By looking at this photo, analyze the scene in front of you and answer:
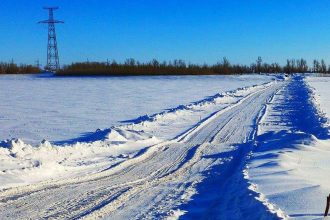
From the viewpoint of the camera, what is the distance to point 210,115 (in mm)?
16875

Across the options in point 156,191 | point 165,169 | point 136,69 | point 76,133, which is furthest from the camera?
point 136,69

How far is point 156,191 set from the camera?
272 inches

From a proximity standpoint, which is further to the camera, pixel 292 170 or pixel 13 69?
pixel 13 69

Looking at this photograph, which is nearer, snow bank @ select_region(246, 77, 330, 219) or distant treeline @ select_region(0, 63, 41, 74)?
snow bank @ select_region(246, 77, 330, 219)

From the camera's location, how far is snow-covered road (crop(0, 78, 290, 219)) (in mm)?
5812

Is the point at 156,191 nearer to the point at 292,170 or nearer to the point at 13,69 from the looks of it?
the point at 292,170

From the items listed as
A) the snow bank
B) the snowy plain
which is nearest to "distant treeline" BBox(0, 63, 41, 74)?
the snowy plain

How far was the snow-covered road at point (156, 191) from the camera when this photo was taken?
19.1ft

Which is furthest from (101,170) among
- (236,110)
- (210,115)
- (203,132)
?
(236,110)

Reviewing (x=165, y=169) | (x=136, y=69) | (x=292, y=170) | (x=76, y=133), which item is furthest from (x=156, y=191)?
(x=136, y=69)

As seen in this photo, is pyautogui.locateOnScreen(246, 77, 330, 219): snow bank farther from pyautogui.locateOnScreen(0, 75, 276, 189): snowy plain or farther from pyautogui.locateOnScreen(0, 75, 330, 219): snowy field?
pyautogui.locateOnScreen(0, 75, 276, 189): snowy plain

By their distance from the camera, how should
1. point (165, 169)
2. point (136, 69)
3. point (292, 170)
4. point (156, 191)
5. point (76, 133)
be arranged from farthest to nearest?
1. point (136, 69)
2. point (76, 133)
3. point (165, 169)
4. point (292, 170)
5. point (156, 191)

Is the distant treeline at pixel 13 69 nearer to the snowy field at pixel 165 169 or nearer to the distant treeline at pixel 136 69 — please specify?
the distant treeline at pixel 136 69

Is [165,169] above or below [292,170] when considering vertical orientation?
below
